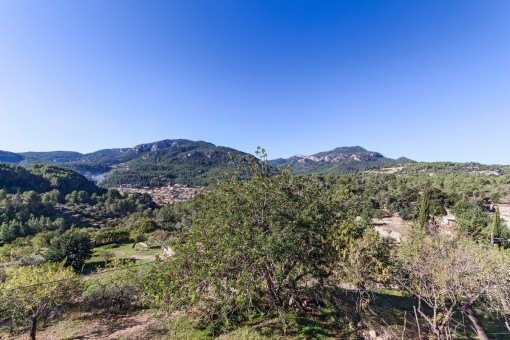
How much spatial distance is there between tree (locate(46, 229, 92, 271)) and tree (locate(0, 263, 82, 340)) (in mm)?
11064

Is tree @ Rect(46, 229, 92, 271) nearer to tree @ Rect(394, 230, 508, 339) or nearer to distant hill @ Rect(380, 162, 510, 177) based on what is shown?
tree @ Rect(394, 230, 508, 339)

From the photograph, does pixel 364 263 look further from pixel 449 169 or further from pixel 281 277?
pixel 449 169

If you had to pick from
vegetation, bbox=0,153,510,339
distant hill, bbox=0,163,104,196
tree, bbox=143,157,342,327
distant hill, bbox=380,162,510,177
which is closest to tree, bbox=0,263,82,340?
vegetation, bbox=0,153,510,339

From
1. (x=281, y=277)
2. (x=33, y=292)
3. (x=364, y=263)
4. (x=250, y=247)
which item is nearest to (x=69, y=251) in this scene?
(x=33, y=292)

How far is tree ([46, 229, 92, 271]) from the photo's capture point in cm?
2045

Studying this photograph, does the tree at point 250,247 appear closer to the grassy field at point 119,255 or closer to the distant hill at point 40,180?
the grassy field at point 119,255

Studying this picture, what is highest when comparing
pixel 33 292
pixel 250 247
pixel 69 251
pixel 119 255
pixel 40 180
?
pixel 250 247

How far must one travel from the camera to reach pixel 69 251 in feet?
68.5

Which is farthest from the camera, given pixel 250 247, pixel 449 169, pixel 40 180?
pixel 449 169

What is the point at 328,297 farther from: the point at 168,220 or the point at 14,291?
the point at 168,220

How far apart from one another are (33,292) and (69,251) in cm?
1336

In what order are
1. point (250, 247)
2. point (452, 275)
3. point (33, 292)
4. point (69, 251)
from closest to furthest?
point (250, 247) < point (452, 275) < point (33, 292) < point (69, 251)

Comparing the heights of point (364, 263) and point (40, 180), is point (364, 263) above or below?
above

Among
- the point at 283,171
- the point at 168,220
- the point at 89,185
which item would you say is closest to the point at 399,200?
the point at 168,220
